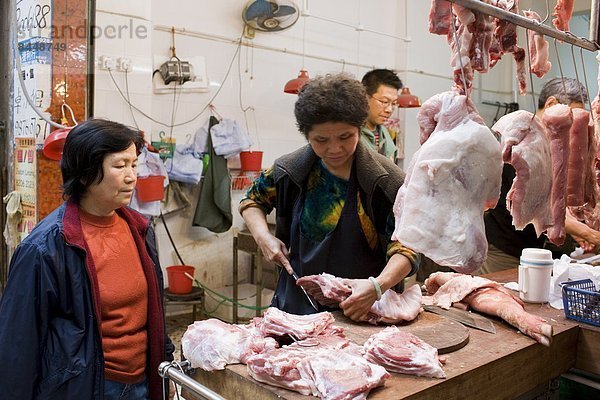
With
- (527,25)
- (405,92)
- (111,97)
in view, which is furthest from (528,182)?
(405,92)

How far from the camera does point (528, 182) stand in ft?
6.89

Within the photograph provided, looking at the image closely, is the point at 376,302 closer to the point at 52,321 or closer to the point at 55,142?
the point at 52,321

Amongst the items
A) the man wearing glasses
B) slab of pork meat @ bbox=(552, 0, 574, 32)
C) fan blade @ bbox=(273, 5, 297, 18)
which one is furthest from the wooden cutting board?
fan blade @ bbox=(273, 5, 297, 18)

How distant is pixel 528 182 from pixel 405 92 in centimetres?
A: 504

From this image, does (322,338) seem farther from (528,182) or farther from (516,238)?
(516,238)

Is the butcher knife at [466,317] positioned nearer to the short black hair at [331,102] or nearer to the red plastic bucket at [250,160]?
the short black hair at [331,102]

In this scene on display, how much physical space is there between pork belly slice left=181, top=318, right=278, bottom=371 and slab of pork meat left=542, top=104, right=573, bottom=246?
47.6 inches

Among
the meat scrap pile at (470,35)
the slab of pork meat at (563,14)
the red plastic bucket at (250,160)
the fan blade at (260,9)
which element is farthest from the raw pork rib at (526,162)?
the fan blade at (260,9)

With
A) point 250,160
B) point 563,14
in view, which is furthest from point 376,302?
point 250,160

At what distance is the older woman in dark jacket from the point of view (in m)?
2.22

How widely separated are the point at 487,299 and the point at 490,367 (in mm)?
620

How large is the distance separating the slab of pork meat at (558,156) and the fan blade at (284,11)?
14.7ft

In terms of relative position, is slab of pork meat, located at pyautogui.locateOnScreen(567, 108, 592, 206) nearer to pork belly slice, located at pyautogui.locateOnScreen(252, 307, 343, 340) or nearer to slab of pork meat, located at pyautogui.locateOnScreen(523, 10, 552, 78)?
slab of pork meat, located at pyautogui.locateOnScreen(523, 10, 552, 78)

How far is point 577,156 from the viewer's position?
7.89ft
